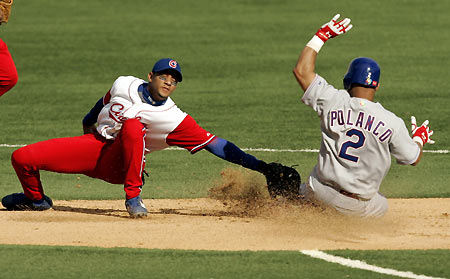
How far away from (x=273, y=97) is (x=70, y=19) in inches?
311

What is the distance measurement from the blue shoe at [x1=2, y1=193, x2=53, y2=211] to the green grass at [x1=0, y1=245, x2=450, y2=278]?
166cm

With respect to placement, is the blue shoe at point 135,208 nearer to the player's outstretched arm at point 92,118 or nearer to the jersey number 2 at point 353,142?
the player's outstretched arm at point 92,118

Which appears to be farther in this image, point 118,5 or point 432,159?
point 118,5

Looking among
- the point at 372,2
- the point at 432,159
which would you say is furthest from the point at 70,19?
the point at 432,159

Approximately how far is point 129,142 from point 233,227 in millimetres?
1125

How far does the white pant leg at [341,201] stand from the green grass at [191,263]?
1094 mm

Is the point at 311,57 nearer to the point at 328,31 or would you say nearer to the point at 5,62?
the point at 328,31

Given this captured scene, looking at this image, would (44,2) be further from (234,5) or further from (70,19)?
(234,5)

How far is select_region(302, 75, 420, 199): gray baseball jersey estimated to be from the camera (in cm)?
819

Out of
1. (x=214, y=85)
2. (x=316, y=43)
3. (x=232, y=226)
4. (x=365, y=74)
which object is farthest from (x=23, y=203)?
(x=214, y=85)

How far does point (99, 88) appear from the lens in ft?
55.3

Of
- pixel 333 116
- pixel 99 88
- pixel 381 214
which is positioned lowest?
pixel 99 88

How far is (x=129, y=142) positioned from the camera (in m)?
8.62

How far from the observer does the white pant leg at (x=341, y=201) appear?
846 cm
